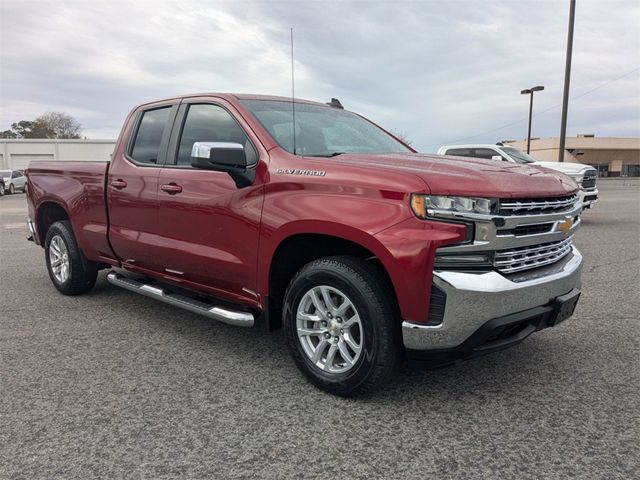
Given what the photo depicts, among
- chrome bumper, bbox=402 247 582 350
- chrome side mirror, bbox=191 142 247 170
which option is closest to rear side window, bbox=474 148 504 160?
chrome side mirror, bbox=191 142 247 170

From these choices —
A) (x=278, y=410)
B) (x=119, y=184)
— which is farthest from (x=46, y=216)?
(x=278, y=410)

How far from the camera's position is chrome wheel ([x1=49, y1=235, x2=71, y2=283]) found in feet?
18.5

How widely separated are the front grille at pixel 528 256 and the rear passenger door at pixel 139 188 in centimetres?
271

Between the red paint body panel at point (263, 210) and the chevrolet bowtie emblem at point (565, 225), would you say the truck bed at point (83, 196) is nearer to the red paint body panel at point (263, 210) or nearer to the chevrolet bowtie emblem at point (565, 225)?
the red paint body panel at point (263, 210)

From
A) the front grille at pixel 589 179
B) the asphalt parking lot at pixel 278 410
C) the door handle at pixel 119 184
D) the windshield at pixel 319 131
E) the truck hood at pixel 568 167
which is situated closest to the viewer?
the asphalt parking lot at pixel 278 410

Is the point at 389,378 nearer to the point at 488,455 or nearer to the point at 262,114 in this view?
the point at 488,455

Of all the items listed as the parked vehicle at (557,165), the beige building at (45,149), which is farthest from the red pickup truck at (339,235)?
the beige building at (45,149)

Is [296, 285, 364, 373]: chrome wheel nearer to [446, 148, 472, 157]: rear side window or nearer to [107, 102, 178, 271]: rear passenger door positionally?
[107, 102, 178, 271]: rear passenger door

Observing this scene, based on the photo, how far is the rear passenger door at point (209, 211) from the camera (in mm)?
3582

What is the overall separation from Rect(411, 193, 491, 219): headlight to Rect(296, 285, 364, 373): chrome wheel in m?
0.69

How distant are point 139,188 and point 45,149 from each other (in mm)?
56977

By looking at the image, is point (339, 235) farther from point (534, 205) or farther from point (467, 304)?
point (534, 205)

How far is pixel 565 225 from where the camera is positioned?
3.30 metres

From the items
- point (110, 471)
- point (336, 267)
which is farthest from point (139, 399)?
point (336, 267)
